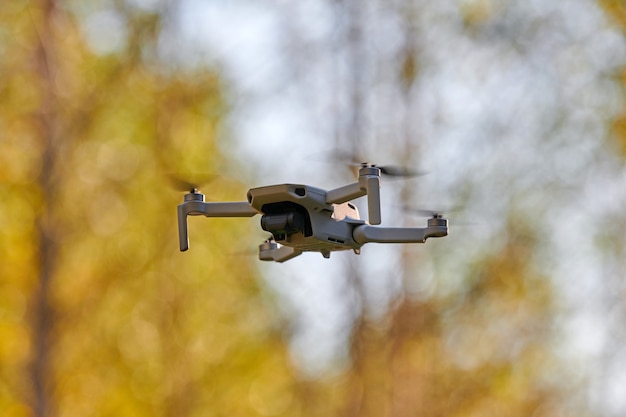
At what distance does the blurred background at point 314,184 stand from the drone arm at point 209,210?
2.45 meters

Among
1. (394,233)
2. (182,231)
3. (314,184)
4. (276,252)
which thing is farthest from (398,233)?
(314,184)

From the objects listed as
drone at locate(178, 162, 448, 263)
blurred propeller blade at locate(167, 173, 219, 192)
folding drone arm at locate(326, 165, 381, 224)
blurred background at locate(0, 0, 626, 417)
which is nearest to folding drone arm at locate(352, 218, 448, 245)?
drone at locate(178, 162, 448, 263)

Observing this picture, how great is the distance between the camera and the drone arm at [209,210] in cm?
189

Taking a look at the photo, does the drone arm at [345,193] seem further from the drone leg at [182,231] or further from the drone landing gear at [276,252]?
the drone leg at [182,231]

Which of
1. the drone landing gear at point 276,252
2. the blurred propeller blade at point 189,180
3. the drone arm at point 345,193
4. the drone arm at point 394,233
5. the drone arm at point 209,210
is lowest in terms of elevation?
the drone landing gear at point 276,252

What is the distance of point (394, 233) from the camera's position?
1.89m

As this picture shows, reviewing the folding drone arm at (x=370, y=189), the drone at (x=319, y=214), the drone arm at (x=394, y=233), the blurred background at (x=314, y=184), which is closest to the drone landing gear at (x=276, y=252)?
the drone at (x=319, y=214)

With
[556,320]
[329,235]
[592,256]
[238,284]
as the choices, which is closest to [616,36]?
[592,256]

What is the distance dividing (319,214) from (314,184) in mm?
2554

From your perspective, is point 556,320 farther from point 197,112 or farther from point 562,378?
point 197,112

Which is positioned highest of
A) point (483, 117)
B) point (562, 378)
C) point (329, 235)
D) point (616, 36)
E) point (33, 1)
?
point (33, 1)

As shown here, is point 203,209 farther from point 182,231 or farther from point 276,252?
point 276,252

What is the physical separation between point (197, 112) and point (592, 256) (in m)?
1.80

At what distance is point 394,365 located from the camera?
456 cm
